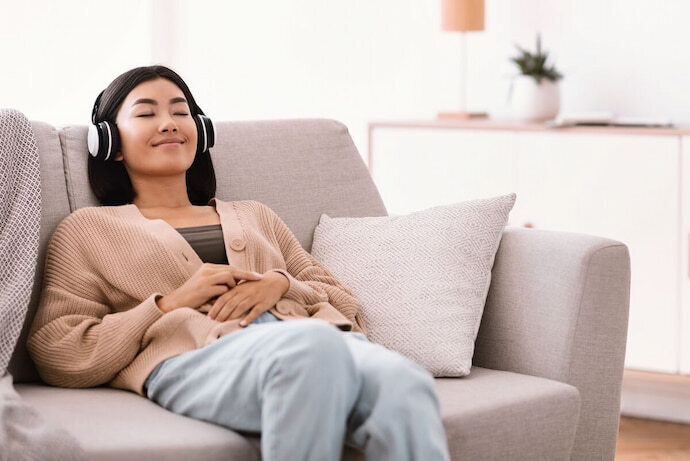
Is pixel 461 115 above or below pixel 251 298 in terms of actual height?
above

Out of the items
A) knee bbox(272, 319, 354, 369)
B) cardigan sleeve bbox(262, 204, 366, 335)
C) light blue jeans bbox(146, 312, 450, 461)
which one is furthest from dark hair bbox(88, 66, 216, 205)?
knee bbox(272, 319, 354, 369)

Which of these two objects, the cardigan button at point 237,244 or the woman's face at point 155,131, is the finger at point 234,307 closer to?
the cardigan button at point 237,244

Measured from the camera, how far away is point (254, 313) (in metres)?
1.98

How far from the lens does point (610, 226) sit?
3.41m

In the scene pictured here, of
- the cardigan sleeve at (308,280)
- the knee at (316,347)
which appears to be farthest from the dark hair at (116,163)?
the knee at (316,347)

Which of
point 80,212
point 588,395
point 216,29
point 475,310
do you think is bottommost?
point 588,395

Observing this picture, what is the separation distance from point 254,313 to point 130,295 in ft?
0.76

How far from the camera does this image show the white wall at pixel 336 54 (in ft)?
11.8

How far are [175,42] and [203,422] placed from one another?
104 inches

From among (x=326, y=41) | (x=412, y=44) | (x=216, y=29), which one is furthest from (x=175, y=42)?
(x=412, y=44)

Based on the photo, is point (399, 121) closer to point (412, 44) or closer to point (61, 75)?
point (412, 44)

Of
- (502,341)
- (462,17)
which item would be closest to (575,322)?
(502,341)

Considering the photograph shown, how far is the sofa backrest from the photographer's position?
2.19 m

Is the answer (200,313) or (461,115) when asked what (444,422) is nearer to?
(200,313)
